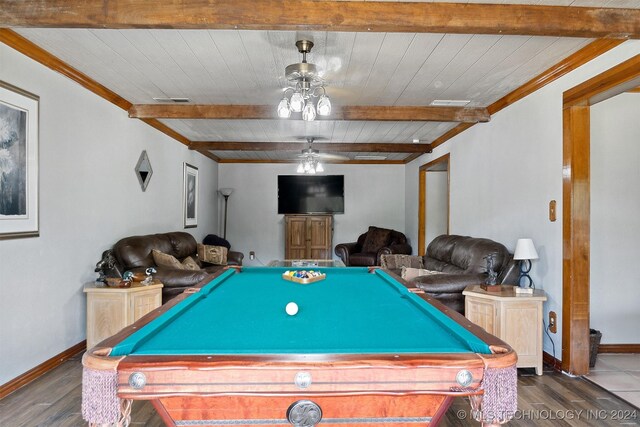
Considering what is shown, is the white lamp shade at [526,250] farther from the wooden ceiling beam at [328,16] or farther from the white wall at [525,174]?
the wooden ceiling beam at [328,16]

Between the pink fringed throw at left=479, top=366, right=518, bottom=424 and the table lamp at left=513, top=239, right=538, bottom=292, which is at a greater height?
the table lamp at left=513, top=239, right=538, bottom=292

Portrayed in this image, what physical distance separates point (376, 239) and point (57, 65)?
248 inches

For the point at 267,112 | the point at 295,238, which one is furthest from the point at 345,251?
the point at 267,112

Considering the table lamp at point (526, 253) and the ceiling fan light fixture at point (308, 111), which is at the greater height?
the ceiling fan light fixture at point (308, 111)

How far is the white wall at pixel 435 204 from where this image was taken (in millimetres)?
8039

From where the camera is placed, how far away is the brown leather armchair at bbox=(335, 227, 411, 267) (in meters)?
8.06

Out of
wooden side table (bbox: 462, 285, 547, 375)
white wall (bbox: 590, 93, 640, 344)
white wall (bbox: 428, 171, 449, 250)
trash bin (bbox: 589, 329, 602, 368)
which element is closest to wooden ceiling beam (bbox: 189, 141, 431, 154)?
white wall (bbox: 428, 171, 449, 250)

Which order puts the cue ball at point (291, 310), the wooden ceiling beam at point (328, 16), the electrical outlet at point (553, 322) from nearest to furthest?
the cue ball at point (291, 310) → the wooden ceiling beam at point (328, 16) → the electrical outlet at point (553, 322)

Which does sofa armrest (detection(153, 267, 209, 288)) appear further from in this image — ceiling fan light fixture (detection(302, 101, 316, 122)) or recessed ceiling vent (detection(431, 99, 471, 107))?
recessed ceiling vent (detection(431, 99, 471, 107))

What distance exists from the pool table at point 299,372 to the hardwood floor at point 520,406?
1153 mm

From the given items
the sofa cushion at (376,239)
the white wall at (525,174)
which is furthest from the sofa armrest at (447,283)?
the sofa cushion at (376,239)

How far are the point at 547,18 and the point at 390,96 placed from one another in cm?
206

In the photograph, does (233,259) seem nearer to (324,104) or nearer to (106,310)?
(106,310)

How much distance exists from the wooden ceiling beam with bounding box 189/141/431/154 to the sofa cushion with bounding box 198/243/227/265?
68.4 inches
